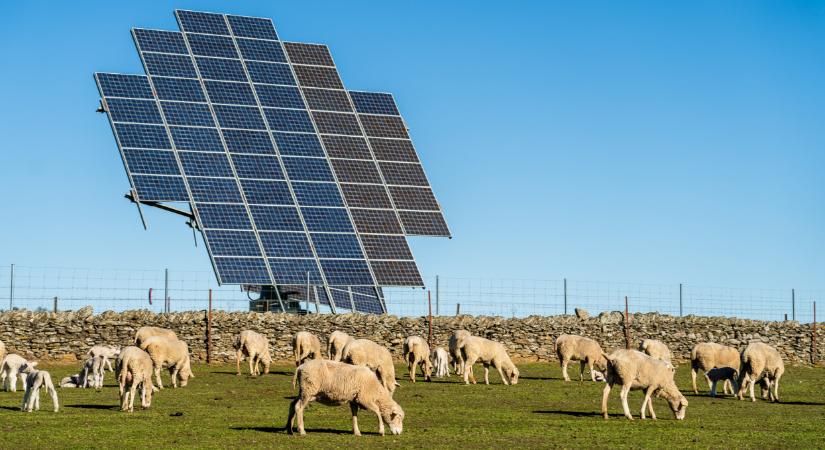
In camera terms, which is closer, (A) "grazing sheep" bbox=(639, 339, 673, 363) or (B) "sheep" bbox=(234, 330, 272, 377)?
(B) "sheep" bbox=(234, 330, 272, 377)

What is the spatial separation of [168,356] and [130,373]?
559 centimetres

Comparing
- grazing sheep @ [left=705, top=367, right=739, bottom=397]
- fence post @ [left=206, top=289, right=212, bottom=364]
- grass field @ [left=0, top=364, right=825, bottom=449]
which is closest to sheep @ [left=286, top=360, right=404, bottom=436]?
grass field @ [left=0, top=364, right=825, bottom=449]

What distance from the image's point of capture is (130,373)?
79.2 ft

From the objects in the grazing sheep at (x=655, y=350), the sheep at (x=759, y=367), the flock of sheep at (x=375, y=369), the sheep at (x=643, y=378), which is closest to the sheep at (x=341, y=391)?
the flock of sheep at (x=375, y=369)

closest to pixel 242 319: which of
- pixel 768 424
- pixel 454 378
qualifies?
pixel 454 378

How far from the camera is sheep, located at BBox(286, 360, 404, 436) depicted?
20766mm

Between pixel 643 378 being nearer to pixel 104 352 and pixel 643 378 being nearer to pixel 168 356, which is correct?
pixel 168 356

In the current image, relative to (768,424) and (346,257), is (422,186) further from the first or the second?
(768,424)

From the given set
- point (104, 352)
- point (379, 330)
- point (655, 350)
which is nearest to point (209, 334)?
point (379, 330)

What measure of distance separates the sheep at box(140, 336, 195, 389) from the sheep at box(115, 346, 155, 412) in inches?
175

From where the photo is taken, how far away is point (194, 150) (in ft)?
156

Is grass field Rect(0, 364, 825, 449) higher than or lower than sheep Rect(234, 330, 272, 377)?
lower

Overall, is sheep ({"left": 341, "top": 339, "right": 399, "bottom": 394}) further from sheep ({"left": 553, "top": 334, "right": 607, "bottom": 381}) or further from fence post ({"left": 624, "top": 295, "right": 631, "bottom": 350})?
fence post ({"left": 624, "top": 295, "right": 631, "bottom": 350})

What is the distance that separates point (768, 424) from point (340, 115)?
3178 cm
